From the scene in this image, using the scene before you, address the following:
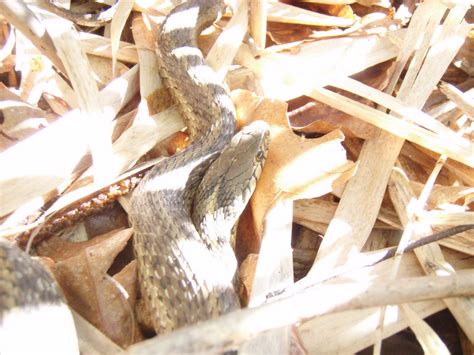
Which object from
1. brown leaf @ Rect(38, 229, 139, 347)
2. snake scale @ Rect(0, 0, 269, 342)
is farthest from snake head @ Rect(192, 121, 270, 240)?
brown leaf @ Rect(38, 229, 139, 347)

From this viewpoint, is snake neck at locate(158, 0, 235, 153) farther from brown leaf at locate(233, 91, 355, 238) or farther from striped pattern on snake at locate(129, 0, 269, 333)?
brown leaf at locate(233, 91, 355, 238)

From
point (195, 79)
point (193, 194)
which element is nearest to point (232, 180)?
point (193, 194)

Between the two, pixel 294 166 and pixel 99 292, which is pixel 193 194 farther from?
pixel 99 292

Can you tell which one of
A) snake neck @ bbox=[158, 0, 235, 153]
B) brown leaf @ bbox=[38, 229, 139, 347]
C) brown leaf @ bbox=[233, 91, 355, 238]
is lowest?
brown leaf @ bbox=[38, 229, 139, 347]

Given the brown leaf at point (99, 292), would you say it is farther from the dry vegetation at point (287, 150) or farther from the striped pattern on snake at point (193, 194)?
the striped pattern on snake at point (193, 194)

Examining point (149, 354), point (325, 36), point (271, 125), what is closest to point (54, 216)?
point (271, 125)

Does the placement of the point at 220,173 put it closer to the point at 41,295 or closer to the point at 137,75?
the point at 137,75
